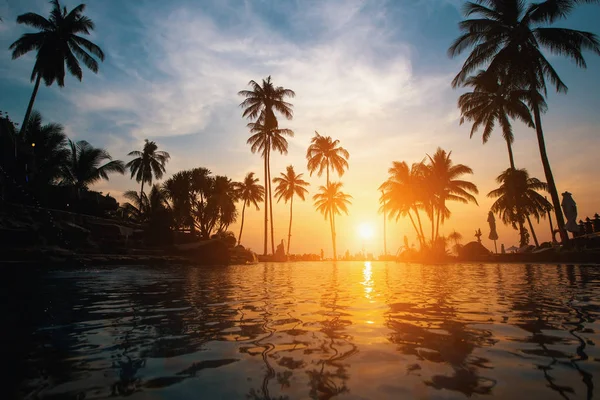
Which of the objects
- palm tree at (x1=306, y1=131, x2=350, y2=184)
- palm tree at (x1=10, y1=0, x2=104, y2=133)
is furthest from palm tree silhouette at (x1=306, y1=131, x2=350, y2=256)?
palm tree at (x1=10, y1=0, x2=104, y2=133)

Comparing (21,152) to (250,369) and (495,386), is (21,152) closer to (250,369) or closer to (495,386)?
(250,369)

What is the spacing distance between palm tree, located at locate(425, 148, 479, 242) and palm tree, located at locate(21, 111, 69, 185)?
1237 inches

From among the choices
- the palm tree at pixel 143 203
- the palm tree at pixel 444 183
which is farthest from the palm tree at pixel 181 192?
the palm tree at pixel 444 183

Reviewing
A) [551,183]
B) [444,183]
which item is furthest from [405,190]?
[551,183]

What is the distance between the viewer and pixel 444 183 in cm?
2997

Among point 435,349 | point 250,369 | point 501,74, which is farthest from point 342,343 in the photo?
point 501,74

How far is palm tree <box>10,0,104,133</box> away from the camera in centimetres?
2135

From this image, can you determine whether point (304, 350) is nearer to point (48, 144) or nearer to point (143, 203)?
point (48, 144)

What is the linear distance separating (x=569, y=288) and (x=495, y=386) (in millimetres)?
6127

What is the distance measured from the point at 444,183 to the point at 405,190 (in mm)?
4255

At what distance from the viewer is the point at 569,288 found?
6.26m

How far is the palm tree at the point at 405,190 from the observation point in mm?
32469

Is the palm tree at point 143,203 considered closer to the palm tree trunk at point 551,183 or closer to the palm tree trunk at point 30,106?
the palm tree trunk at point 30,106

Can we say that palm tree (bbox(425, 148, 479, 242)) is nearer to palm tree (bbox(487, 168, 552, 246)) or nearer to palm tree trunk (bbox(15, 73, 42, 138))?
palm tree (bbox(487, 168, 552, 246))
